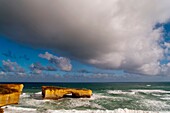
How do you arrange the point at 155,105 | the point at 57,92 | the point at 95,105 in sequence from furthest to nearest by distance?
the point at 57,92
the point at 155,105
the point at 95,105

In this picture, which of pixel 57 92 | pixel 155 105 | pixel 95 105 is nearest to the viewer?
pixel 95 105

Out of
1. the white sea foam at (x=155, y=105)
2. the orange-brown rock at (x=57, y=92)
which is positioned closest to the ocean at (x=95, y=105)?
the white sea foam at (x=155, y=105)

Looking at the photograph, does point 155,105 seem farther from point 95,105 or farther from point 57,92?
point 57,92

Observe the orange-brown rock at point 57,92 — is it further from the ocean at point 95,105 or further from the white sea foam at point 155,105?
the white sea foam at point 155,105

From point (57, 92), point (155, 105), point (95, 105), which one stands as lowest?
point (155, 105)

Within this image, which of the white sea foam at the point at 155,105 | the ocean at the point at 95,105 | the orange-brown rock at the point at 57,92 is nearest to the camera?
Answer: the ocean at the point at 95,105

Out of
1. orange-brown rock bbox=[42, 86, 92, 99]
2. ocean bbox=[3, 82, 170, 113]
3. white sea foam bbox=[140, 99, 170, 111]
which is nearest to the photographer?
ocean bbox=[3, 82, 170, 113]

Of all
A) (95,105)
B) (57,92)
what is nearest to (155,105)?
(95,105)

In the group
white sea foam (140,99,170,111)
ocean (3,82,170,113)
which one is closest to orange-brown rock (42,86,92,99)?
ocean (3,82,170,113)

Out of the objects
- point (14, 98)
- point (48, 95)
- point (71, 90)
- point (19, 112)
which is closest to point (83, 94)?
point (71, 90)

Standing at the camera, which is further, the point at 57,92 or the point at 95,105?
the point at 57,92

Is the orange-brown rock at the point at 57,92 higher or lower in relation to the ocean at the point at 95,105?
higher

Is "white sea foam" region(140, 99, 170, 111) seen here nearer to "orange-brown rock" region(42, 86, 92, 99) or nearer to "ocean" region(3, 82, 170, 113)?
"ocean" region(3, 82, 170, 113)

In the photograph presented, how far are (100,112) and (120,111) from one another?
267 cm
